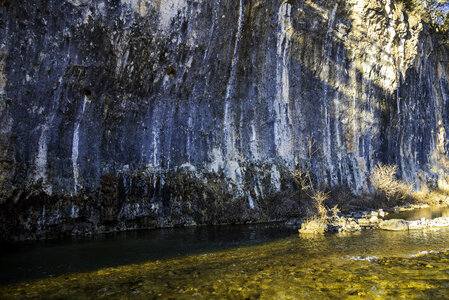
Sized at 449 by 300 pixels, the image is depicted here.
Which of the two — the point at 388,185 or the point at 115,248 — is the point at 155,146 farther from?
the point at 388,185

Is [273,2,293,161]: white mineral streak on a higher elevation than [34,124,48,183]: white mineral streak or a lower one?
higher

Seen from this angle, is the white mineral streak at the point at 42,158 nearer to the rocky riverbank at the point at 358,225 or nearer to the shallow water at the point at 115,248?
the shallow water at the point at 115,248

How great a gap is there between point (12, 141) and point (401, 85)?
105 feet

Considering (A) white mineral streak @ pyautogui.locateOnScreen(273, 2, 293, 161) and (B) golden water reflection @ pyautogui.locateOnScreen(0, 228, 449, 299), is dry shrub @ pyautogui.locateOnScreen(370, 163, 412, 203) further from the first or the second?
(B) golden water reflection @ pyautogui.locateOnScreen(0, 228, 449, 299)

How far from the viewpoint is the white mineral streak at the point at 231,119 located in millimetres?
23484

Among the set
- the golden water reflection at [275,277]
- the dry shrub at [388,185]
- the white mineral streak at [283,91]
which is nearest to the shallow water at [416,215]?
the dry shrub at [388,185]

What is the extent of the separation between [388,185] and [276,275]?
23.6 metres

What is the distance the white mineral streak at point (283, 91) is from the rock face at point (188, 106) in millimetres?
104

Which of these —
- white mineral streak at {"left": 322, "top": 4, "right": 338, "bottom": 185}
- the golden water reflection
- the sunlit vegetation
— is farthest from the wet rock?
the sunlit vegetation

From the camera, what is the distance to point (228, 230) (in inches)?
720

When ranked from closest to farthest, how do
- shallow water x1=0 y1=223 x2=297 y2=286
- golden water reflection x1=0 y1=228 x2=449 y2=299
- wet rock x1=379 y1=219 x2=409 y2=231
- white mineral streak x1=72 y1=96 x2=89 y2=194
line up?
golden water reflection x1=0 y1=228 x2=449 y2=299
shallow water x1=0 y1=223 x2=297 y2=286
wet rock x1=379 y1=219 x2=409 y2=231
white mineral streak x1=72 y1=96 x2=89 y2=194

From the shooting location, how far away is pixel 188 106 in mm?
22625

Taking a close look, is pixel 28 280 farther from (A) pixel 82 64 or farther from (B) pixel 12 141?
(A) pixel 82 64

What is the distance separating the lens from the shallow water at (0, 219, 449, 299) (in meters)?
7.30
